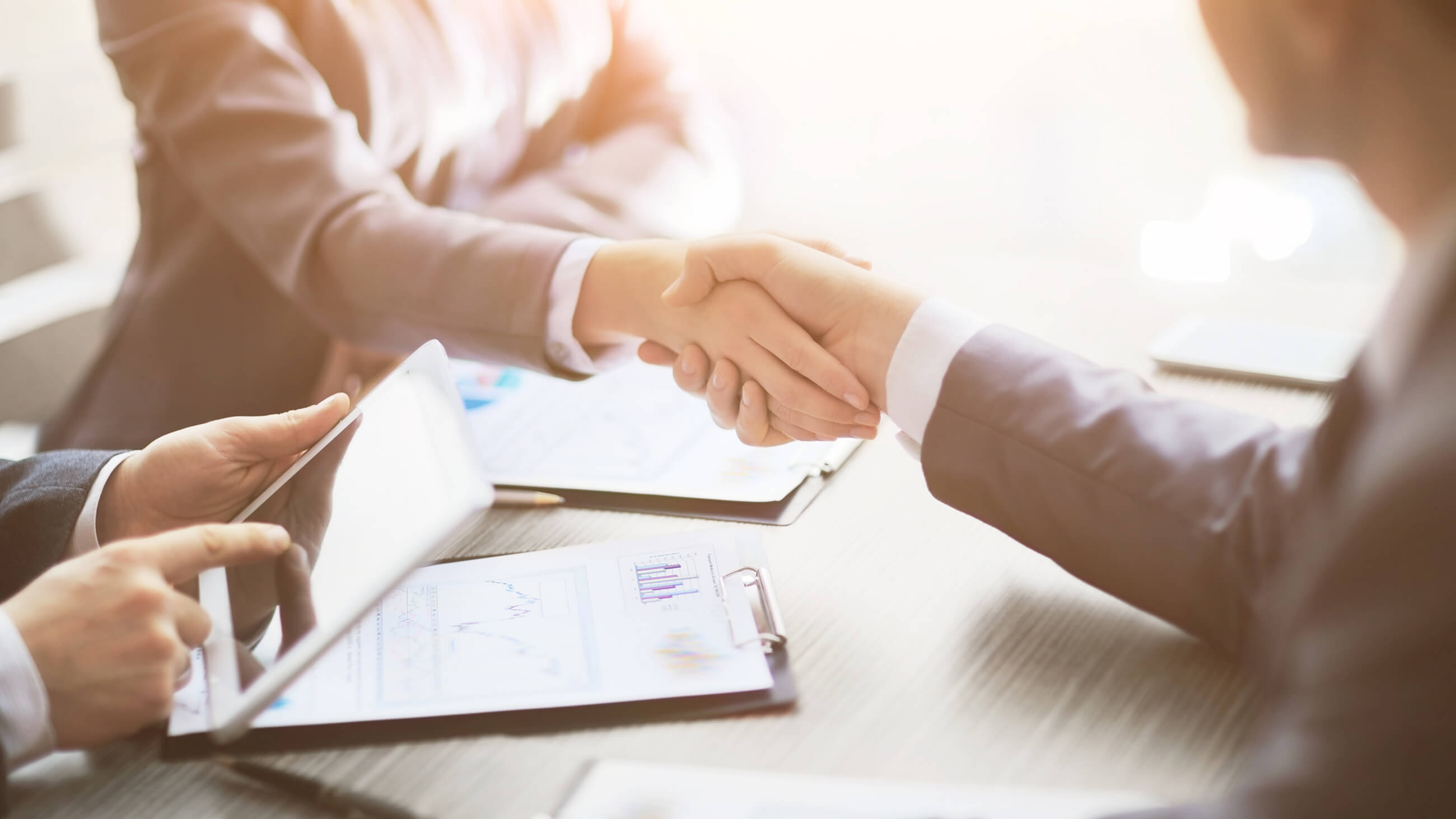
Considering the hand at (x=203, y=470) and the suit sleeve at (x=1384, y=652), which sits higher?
the suit sleeve at (x=1384, y=652)

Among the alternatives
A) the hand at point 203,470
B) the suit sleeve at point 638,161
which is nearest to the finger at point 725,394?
the hand at point 203,470

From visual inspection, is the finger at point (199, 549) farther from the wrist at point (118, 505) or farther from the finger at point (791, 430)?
the finger at point (791, 430)

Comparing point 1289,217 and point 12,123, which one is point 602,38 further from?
point 1289,217

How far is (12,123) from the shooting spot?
144 centimetres

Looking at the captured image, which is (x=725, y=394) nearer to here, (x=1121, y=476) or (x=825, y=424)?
(x=825, y=424)

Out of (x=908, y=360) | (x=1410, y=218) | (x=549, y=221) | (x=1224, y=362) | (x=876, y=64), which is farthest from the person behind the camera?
(x=876, y=64)

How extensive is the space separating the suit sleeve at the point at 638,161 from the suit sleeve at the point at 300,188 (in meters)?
0.26

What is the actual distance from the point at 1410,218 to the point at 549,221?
101cm

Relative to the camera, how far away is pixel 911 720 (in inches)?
22.5

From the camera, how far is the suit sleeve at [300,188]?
1012mm

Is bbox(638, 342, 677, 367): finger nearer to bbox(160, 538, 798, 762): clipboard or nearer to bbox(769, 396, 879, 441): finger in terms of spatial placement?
bbox(769, 396, 879, 441): finger

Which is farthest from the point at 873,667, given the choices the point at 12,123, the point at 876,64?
the point at 876,64

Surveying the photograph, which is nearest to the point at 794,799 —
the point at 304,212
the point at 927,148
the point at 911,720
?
the point at 911,720

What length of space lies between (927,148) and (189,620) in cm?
199
